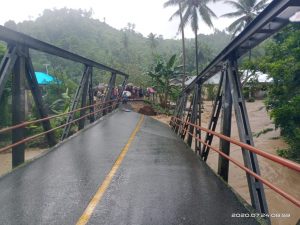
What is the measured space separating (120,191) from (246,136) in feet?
7.97

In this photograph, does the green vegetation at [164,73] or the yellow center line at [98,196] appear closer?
the yellow center line at [98,196]

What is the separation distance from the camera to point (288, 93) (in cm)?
1537

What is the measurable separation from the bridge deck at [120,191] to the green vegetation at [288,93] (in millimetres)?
6258

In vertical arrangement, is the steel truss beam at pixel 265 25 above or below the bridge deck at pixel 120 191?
above

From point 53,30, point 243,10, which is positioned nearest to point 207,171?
point 243,10

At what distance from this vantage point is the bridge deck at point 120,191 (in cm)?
502

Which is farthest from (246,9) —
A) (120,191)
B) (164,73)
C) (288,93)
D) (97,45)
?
(97,45)

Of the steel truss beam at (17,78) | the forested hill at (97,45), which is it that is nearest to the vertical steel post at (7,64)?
the steel truss beam at (17,78)

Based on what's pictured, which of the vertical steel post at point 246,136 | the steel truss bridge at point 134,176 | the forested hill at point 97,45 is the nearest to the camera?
the steel truss bridge at point 134,176

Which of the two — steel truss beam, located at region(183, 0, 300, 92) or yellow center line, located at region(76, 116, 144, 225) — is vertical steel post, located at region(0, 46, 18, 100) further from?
steel truss beam, located at region(183, 0, 300, 92)

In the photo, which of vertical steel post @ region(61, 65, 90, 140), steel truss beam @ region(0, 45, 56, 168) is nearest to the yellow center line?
steel truss beam @ region(0, 45, 56, 168)

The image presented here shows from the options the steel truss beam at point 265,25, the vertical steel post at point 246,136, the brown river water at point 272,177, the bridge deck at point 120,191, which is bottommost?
the brown river water at point 272,177

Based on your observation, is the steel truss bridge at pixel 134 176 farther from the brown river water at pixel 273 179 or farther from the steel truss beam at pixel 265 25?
the brown river water at pixel 273 179

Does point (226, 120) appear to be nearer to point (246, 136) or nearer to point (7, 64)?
point (246, 136)
